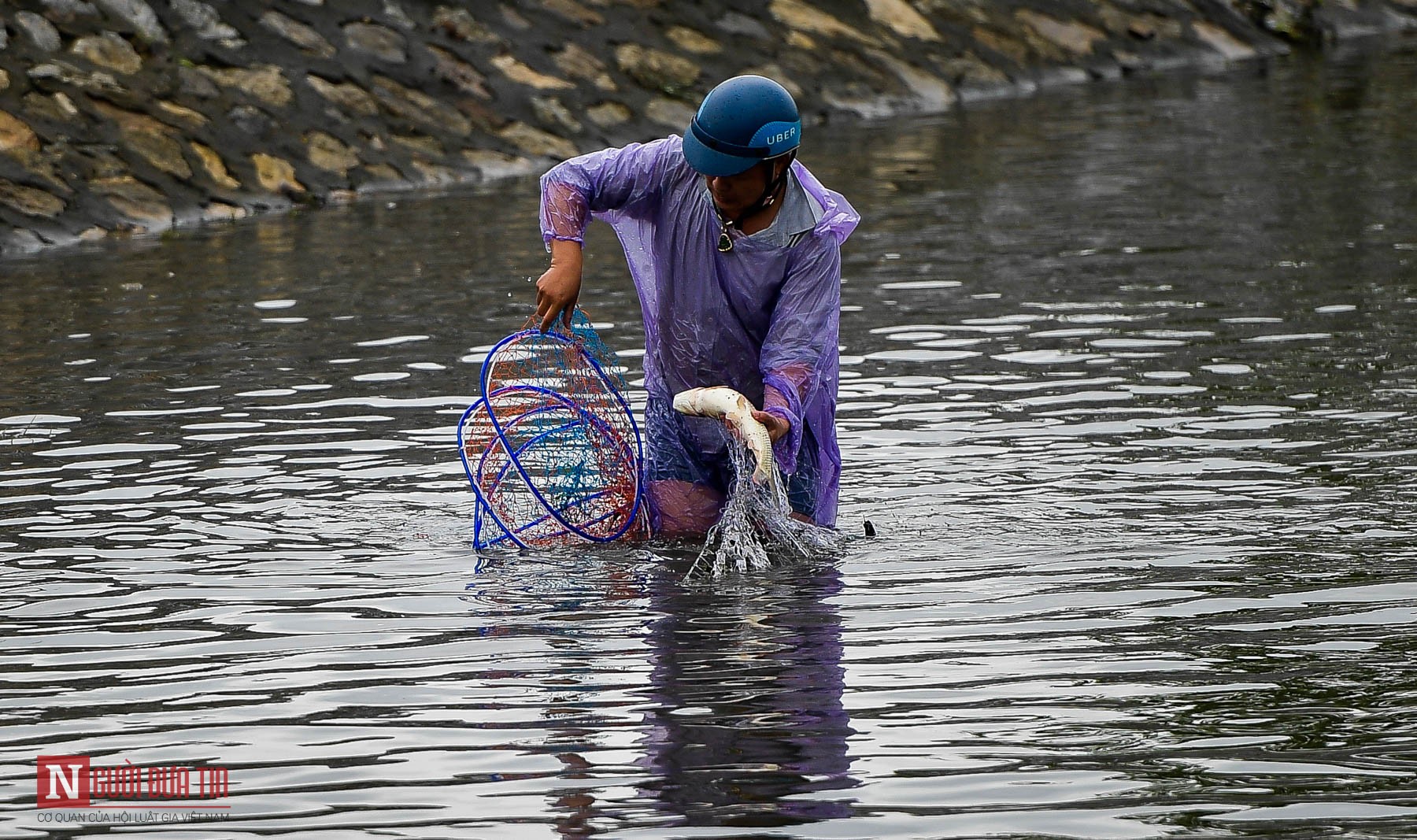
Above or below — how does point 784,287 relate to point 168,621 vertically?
above

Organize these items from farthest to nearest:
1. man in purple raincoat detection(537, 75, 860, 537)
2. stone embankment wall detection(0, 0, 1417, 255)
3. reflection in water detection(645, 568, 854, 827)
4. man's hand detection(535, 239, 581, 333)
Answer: stone embankment wall detection(0, 0, 1417, 255)
man's hand detection(535, 239, 581, 333)
man in purple raincoat detection(537, 75, 860, 537)
reflection in water detection(645, 568, 854, 827)

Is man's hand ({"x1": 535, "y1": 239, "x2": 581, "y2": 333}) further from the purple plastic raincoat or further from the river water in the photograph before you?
the river water

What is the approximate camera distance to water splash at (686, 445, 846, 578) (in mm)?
6844

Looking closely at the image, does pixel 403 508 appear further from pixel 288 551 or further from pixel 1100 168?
pixel 1100 168

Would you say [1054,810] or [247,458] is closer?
[1054,810]

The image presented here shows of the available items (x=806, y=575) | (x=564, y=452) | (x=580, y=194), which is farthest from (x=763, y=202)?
(x=564, y=452)

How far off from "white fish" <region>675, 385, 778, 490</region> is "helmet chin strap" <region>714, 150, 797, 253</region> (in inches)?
21.0

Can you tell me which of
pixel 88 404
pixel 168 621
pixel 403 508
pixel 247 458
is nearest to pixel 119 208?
pixel 88 404

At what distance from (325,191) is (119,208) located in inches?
75.5

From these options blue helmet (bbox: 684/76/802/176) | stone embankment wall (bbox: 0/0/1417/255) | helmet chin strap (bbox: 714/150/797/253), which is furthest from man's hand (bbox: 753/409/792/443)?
stone embankment wall (bbox: 0/0/1417/255)

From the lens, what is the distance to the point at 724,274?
700 cm

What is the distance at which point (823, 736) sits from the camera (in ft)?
16.7

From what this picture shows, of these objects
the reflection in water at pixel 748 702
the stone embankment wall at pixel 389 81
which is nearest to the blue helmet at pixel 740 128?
the reflection in water at pixel 748 702

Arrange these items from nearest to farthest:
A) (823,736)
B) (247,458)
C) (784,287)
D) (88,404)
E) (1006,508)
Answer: (823,736), (784,287), (1006,508), (247,458), (88,404)
